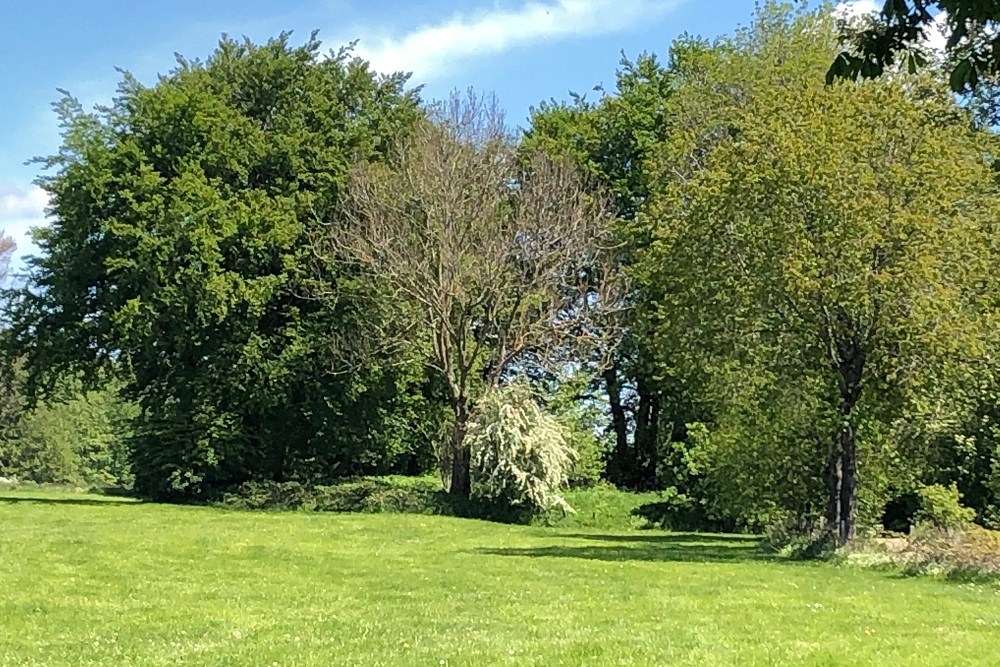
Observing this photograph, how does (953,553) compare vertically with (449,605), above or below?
above

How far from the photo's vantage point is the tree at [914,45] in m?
5.37

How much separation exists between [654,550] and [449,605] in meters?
10.9

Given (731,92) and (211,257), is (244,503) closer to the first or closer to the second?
(211,257)

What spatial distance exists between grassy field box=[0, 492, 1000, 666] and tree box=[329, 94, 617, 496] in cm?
1183

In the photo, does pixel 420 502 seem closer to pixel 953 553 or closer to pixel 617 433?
pixel 617 433

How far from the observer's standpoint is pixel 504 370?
39.8 meters

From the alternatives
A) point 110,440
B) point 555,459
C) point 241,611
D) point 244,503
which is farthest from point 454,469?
point 110,440

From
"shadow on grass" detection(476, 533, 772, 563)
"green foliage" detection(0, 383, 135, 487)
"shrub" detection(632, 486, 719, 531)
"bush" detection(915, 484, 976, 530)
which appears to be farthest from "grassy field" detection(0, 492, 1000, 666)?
"green foliage" detection(0, 383, 135, 487)

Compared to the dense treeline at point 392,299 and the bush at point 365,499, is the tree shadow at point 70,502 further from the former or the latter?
the bush at point 365,499

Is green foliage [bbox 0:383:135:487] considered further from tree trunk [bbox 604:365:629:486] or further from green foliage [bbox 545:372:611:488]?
green foliage [bbox 545:372:611:488]

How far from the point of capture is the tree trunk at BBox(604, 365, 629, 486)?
47188 millimetres

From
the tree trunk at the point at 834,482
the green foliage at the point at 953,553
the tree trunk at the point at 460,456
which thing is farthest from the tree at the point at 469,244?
the green foliage at the point at 953,553

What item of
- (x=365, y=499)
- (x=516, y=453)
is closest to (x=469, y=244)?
(x=516, y=453)

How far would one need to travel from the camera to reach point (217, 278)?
3388 centimetres
